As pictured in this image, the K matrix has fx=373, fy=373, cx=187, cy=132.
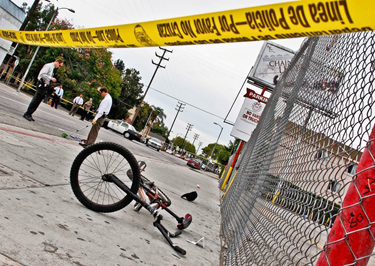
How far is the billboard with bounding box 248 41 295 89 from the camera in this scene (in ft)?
→ 67.3

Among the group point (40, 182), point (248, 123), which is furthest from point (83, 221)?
point (248, 123)

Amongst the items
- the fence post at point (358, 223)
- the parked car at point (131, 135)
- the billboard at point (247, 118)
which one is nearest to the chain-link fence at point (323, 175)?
the fence post at point (358, 223)

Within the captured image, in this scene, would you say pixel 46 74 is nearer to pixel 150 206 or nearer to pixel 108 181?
pixel 108 181

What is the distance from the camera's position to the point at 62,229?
2.84 meters

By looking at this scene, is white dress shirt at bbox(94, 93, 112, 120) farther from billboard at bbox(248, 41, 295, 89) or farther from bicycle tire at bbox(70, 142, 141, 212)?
billboard at bbox(248, 41, 295, 89)

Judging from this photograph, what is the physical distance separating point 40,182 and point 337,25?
10.7 feet

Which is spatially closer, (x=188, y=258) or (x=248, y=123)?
(x=188, y=258)

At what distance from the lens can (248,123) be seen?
17469 millimetres

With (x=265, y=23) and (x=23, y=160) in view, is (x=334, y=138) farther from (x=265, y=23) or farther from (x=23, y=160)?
(x=23, y=160)

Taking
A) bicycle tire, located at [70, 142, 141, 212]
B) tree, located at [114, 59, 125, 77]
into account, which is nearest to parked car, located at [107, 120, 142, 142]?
bicycle tire, located at [70, 142, 141, 212]

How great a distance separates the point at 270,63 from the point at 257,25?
61.4 feet

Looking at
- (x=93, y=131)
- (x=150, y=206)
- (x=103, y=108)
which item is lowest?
(x=150, y=206)

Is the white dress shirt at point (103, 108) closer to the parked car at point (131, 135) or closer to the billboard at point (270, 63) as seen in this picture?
the billboard at point (270, 63)

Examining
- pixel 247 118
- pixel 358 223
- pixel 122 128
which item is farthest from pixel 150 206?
pixel 122 128
